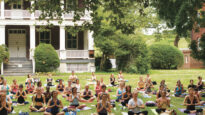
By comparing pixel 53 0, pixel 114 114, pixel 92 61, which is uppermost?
pixel 53 0

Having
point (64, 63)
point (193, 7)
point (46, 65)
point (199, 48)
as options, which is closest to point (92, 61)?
point (64, 63)

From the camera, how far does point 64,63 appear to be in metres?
27.8

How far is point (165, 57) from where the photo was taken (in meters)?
37.1

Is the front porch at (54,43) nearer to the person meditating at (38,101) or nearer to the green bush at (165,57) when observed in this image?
the green bush at (165,57)

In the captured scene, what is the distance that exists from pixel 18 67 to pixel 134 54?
11.4 metres

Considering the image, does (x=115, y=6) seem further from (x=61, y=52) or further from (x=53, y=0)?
(x=61, y=52)

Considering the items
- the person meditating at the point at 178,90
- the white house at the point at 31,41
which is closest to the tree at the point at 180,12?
the person meditating at the point at 178,90

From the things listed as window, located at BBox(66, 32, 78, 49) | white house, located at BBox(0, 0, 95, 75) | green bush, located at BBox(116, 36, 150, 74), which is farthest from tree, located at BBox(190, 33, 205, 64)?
window, located at BBox(66, 32, 78, 49)

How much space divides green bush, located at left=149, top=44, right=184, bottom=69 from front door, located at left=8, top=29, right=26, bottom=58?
1654 centimetres

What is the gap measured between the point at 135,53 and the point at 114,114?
19119mm

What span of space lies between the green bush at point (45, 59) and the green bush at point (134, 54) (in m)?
6.28

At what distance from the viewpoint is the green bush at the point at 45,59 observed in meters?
25.3

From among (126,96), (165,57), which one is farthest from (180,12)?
(165,57)

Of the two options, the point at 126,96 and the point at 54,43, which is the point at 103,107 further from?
the point at 54,43
